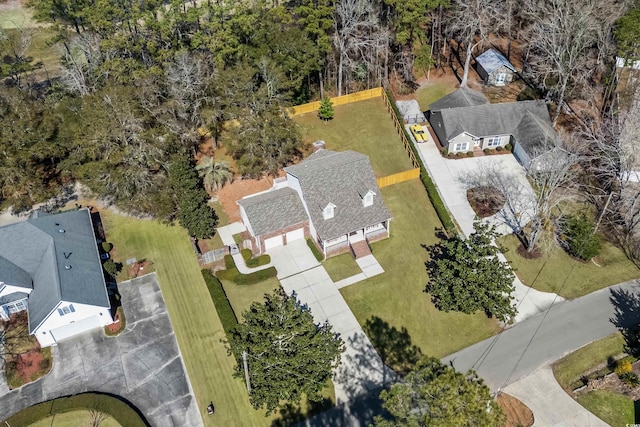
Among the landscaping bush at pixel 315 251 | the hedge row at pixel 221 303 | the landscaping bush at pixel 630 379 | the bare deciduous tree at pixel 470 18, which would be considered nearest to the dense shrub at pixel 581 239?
the landscaping bush at pixel 630 379

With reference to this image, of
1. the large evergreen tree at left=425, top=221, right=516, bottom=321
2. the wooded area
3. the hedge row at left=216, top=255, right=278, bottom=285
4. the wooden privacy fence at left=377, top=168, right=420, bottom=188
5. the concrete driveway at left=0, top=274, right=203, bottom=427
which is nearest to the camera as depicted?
the concrete driveway at left=0, top=274, right=203, bottom=427

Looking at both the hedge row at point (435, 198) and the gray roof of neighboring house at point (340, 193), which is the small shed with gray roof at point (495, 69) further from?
the gray roof of neighboring house at point (340, 193)

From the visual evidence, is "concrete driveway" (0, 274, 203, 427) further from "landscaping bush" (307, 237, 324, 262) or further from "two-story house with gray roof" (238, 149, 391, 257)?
"landscaping bush" (307, 237, 324, 262)

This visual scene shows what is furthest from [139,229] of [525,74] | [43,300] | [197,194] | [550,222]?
[525,74]

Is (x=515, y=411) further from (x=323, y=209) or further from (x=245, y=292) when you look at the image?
(x=245, y=292)

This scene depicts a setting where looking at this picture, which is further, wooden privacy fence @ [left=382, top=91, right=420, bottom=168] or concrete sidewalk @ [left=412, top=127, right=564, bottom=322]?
wooden privacy fence @ [left=382, top=91, right=420, bottom=168]

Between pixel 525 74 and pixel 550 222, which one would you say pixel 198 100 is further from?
pixel 525 74

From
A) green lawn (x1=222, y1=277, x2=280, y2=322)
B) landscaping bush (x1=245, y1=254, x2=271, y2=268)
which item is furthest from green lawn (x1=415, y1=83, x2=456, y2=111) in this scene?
green lawn (x1=222, y1=277, x2=280, y2=322)
